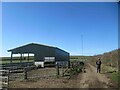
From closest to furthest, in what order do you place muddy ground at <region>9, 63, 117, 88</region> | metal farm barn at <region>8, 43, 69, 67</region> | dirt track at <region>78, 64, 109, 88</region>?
muddy ground at <region>9, 63, 117, 88</region>, dirt track at <region>78, 64, 109, 88</region>, metal farm barn at <region>8, 43, 69, 67</region>

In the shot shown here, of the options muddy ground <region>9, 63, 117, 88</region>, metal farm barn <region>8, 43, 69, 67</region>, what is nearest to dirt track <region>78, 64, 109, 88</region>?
muddy ground <region>9, 63, 117, 88</region>

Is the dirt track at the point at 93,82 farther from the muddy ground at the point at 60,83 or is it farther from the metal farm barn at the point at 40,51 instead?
the metal farm barn at the point at 40,51

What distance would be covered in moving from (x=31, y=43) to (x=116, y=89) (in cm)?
2172

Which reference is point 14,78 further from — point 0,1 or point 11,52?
point 11,52

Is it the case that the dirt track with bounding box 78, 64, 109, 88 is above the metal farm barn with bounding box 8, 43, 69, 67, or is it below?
below

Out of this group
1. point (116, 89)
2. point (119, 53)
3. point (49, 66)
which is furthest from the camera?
point (49, 66)

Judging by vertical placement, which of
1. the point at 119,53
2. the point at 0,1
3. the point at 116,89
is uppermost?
the point at 0,1

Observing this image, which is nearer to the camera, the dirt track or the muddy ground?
the muddy ground

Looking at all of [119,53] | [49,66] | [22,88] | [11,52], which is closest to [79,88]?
[22,88]

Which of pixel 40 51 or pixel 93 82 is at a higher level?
pixel 40 51

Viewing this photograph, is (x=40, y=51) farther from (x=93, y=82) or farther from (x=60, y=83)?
(x=60, y=83)

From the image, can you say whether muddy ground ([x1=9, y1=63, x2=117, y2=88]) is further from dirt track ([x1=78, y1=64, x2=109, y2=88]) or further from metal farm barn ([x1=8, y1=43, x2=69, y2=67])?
metal farm barn ([x1=8, y1=43, x2=69, y2=67])

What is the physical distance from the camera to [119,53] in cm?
2044

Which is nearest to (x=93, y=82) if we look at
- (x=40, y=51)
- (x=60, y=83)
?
(x=60, y=83)
